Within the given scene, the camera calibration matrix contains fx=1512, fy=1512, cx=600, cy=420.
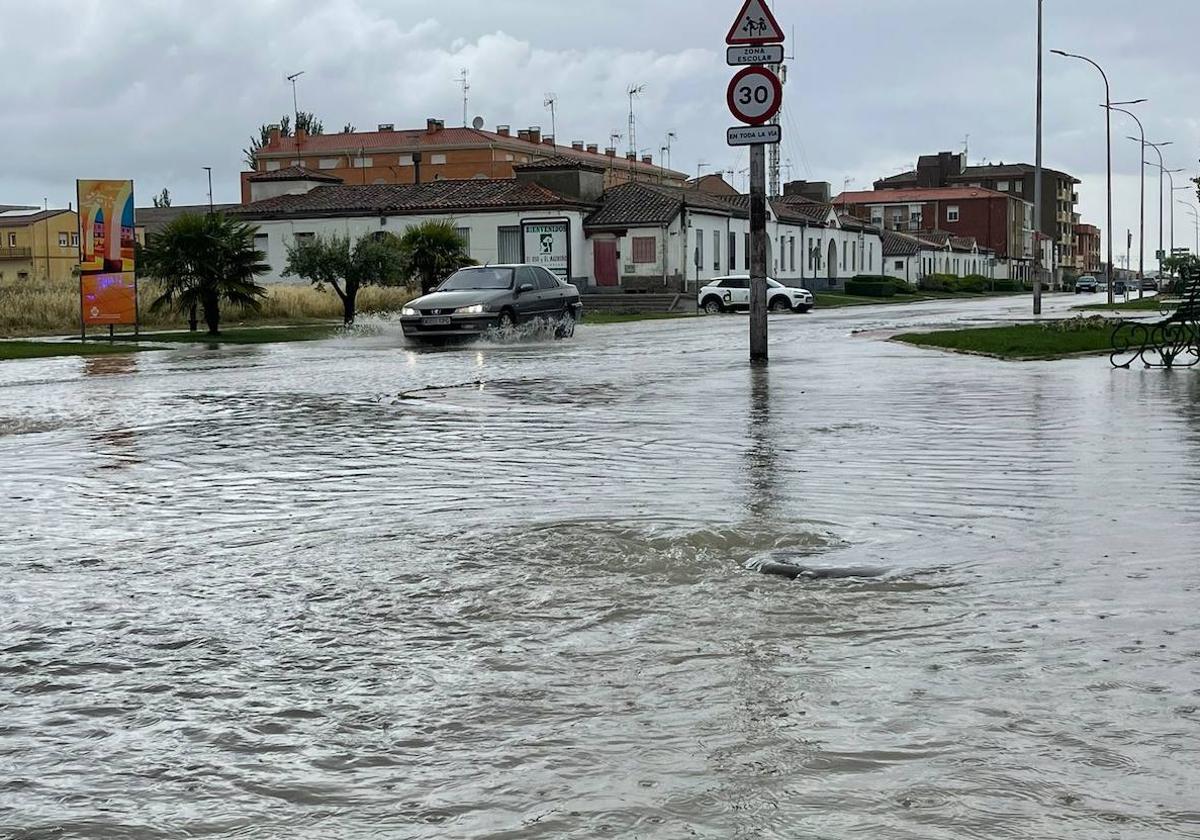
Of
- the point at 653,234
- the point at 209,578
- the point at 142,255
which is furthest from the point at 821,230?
the point at 209,578

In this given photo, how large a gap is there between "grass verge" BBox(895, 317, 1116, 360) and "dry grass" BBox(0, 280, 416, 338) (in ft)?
64.0

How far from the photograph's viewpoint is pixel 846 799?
3.81 m

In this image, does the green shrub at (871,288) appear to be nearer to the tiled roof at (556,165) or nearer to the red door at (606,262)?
the tiled roof at (556,165)

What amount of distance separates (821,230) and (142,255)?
207 ft

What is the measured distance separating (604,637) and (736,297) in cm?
5255

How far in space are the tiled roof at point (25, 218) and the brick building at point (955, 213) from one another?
7168cm

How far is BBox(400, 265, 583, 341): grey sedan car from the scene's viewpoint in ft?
92.9

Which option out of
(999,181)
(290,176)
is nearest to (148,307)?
(290,176)

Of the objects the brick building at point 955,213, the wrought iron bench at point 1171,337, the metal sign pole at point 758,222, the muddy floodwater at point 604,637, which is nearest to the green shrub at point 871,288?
the brick building at point 955,213

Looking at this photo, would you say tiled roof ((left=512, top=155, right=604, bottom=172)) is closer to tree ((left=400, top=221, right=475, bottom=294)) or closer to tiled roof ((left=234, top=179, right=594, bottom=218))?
tiled roof ((left=234, top=179, right=594, bottom=218))

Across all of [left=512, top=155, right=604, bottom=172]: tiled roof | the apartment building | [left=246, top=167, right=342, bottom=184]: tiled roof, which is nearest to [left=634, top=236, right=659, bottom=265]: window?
[left=512, top=155, right=604, bottom=172]: tiled roof

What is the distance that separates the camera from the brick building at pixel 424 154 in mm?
118188

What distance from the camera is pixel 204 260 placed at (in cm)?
3322

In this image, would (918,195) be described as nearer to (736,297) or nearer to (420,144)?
(420,144)
